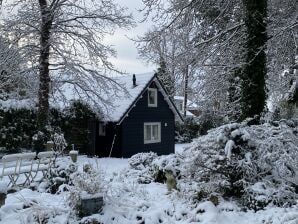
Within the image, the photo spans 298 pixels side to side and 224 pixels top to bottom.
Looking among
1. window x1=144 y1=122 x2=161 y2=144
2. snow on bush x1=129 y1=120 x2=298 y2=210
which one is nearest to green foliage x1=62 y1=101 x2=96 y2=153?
window x1=144 y1=122 x2=161 y2=144

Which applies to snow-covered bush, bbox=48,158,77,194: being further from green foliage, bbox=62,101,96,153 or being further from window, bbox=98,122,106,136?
window, bbox=98,122,106,136

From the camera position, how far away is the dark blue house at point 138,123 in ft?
73.2

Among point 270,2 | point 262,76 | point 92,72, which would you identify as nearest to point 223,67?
point 270,2

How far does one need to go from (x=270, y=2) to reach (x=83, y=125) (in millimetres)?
13536

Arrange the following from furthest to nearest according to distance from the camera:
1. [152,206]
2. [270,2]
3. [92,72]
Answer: [92,72], [270,2], [152,206]

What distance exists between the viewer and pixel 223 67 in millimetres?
14211

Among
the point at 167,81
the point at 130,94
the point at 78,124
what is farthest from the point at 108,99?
the point at 167,81

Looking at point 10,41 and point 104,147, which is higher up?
point 10,41

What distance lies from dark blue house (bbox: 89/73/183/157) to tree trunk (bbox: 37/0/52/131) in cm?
456

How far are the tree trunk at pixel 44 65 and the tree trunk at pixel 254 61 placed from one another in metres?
9.70

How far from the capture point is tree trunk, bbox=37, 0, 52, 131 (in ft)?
55.6

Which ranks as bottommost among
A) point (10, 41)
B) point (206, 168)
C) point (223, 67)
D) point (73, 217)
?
point (73, 217)

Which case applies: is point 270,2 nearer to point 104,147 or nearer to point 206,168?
point 206,168

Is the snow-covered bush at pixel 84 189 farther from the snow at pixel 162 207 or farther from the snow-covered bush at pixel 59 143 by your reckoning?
the snow-covered bush at pixel 59 143
